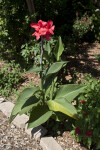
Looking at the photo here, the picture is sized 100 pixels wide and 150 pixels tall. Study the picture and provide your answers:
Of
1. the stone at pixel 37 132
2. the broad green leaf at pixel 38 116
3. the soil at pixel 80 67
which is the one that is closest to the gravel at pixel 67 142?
the soil at pixel 80 67

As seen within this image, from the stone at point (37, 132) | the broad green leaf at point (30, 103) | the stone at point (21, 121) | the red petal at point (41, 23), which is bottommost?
the stone at point (37, 132)

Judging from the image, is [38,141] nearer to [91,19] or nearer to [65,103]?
[65,103]

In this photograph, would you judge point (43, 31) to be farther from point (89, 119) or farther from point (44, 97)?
point (89, 119)

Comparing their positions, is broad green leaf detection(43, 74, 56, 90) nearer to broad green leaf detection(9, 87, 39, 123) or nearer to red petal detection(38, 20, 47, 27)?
broad green leaf detection(9, 87, 39, 123)

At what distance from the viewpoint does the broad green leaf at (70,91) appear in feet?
5.93

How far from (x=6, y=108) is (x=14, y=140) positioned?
62 centimetres

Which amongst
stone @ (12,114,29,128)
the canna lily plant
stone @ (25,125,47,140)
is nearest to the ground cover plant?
the canna lily plant

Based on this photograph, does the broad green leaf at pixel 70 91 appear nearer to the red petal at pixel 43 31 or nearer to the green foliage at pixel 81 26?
the red petal at pixel 43 31

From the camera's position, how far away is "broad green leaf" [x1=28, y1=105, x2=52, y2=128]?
182 centimetres

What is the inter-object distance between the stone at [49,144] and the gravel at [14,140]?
0.08 meters

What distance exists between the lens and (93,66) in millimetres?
3971

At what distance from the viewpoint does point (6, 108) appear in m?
2.67

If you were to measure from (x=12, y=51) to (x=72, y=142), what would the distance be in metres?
2.49

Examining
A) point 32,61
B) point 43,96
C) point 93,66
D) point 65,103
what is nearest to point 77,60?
point 93,66
